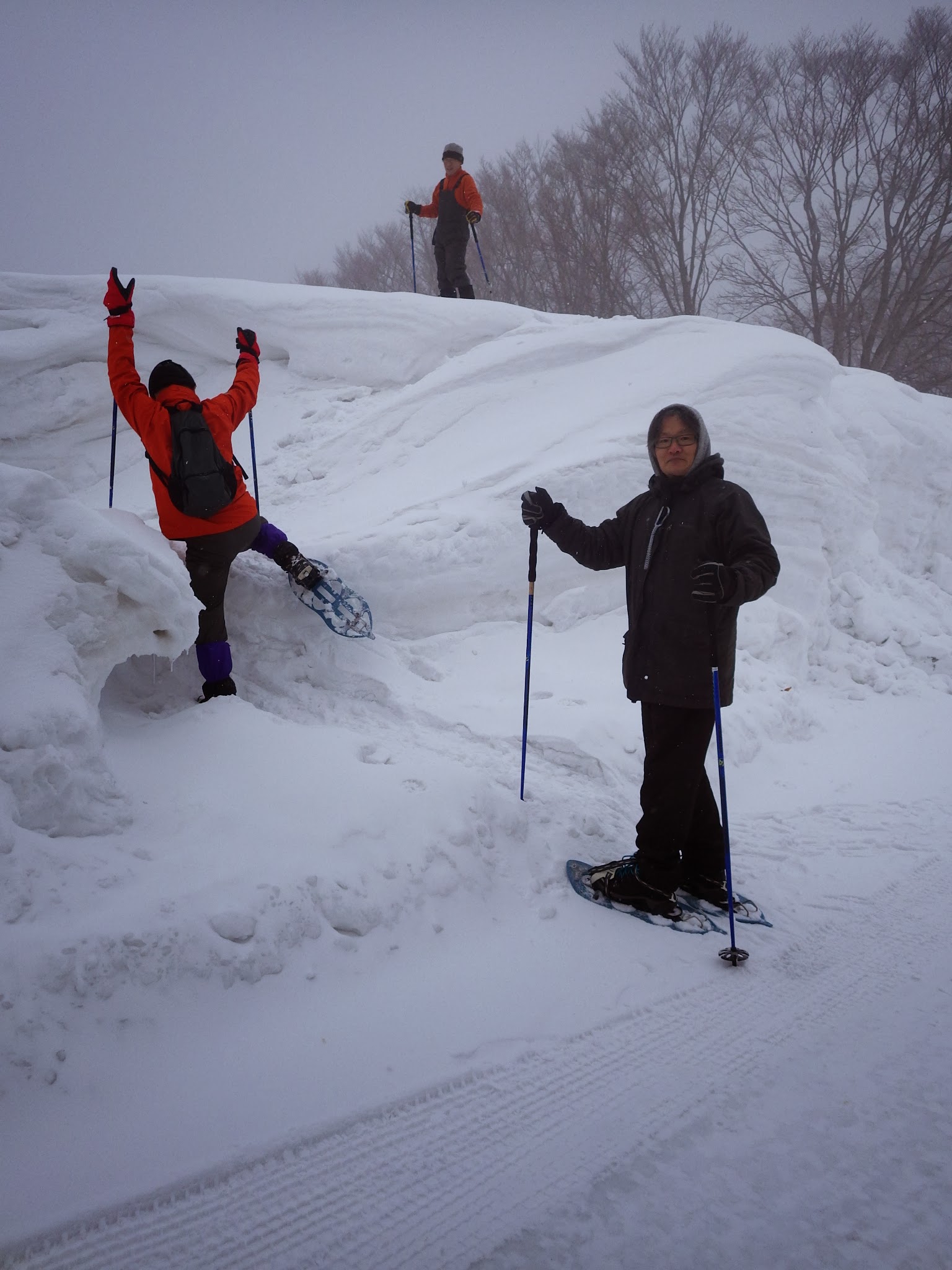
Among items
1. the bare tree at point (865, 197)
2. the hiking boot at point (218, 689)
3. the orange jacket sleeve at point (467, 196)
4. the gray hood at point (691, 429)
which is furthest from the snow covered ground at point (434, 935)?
the bare tree at point (865, 197)

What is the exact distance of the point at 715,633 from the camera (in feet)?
8.80

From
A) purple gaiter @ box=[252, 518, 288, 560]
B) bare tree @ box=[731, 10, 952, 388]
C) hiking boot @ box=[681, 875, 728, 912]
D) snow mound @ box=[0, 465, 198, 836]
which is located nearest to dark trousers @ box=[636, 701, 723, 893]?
hiking boot @ box=[681, 875, 728, 912]

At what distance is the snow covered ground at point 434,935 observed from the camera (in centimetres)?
162

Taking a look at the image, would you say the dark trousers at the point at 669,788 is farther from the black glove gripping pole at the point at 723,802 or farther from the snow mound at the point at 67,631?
the snow mound at the point at 67,631

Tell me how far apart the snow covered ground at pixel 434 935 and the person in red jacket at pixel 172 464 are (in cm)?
22

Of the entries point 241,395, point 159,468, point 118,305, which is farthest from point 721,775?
point 118,305

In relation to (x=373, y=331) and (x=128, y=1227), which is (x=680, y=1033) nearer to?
(x=128, y=1227)

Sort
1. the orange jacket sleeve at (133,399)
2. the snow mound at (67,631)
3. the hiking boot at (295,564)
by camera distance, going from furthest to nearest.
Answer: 1. the hiking boot at (295,564)
2. the orange jacket sleeve at (133,399)
3. the snow mound at (67,631)

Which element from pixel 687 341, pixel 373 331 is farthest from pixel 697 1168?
pixel 373 331

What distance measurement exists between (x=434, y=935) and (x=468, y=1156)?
2.76 feet

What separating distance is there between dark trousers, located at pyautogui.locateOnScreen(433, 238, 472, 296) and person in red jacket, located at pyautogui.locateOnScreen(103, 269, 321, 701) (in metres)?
6.33

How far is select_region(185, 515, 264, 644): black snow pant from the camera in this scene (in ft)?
12.0

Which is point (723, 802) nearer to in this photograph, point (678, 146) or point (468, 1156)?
point (468, 1156)

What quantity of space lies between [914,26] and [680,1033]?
22260 millimetres
